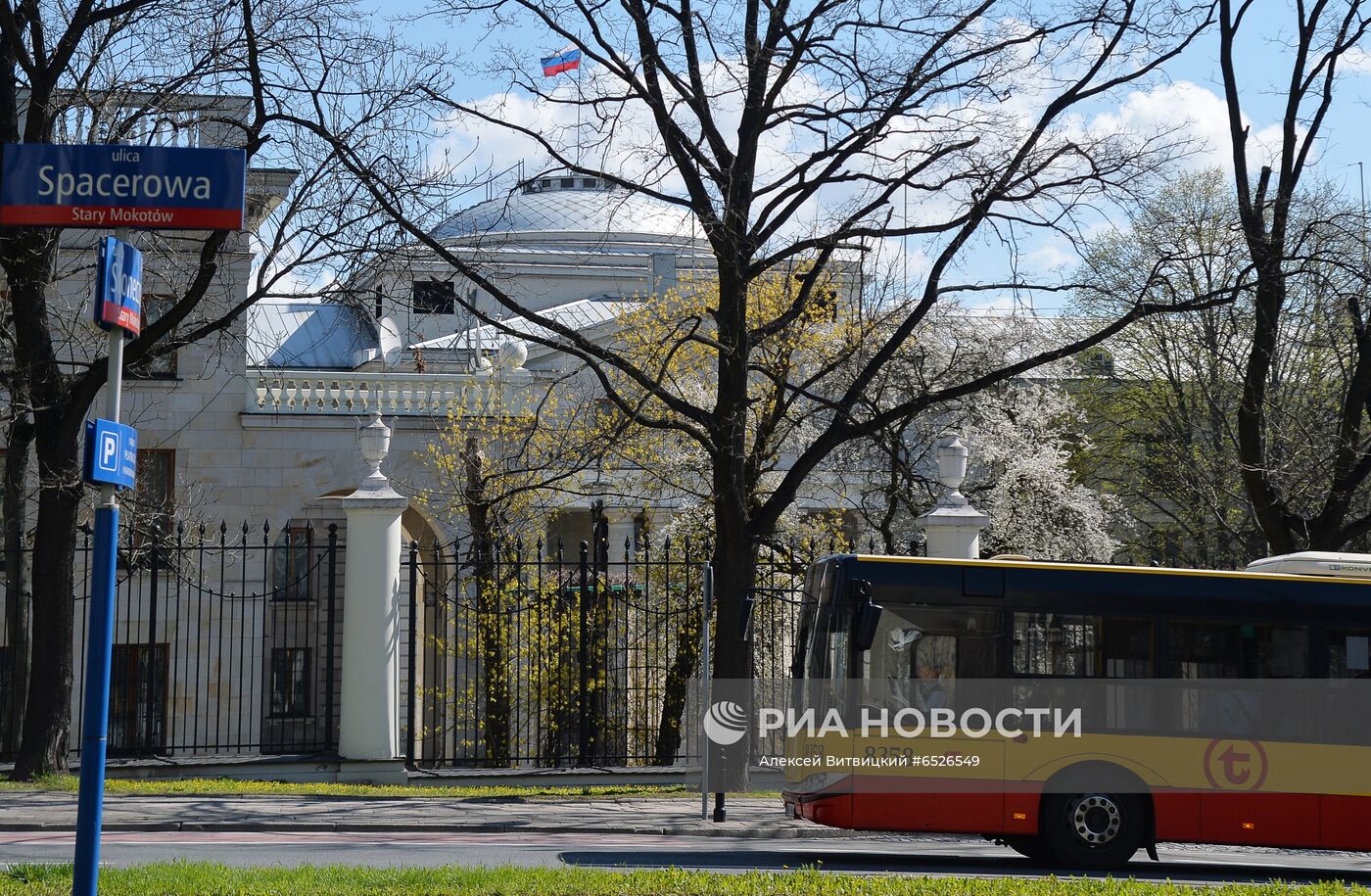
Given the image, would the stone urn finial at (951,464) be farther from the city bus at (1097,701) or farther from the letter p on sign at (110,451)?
the letter p on sign at (110,451)

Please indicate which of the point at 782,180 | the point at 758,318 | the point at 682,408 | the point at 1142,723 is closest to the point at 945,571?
the point at 1142,723

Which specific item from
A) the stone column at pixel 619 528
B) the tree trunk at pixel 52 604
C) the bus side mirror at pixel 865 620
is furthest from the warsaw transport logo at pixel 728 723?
the stone column at pixel 619 528

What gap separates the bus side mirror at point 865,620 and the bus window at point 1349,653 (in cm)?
411

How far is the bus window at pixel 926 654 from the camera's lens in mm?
12453

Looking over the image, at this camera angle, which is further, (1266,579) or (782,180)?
(782,180)

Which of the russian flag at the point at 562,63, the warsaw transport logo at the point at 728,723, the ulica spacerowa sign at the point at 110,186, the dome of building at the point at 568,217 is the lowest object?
the warsaw transport logo at the point at 728,723

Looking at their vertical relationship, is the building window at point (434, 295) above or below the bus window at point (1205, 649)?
above

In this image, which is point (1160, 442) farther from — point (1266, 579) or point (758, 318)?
point (1266, 579)

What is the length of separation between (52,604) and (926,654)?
31.3 feet

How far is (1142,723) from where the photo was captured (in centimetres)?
1248

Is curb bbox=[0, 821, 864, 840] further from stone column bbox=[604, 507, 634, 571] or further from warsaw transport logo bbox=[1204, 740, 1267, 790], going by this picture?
stone column bbox=[604, 507, 634, 571]

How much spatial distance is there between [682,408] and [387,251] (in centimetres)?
379

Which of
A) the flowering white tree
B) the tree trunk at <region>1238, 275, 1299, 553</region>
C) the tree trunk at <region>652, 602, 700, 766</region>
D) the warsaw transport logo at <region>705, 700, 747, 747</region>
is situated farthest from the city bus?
the flowering white tree

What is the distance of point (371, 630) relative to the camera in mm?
17453
